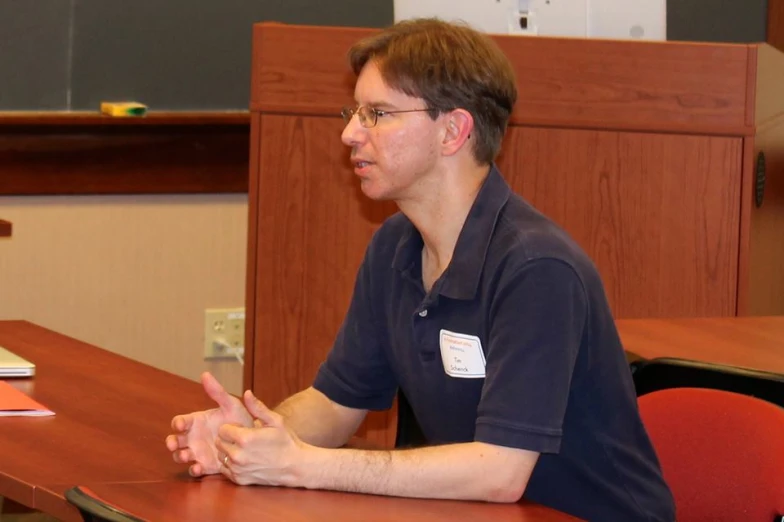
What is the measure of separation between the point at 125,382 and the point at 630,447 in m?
0.91

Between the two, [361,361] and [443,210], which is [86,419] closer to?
[361,361]

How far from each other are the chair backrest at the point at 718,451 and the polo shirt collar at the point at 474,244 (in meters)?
0.42

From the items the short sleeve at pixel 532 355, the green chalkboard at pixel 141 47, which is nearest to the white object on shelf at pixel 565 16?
the green chalkboard at pixel 141 47

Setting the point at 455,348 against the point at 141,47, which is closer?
the point at 455,348

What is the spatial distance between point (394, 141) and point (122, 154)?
205 centimetres

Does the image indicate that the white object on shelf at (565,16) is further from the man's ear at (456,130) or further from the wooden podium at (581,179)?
the man's ear at (456,130)

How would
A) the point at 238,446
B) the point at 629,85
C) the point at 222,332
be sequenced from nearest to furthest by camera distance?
the point at 238,446 < the point at 629,85 < the point at 222,332

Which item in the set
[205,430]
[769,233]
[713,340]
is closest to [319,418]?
[205,430]

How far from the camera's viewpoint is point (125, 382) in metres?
2.26

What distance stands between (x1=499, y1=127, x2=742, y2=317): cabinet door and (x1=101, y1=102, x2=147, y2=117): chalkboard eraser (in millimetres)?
1188

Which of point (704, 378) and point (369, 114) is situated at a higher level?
point (369, 114)

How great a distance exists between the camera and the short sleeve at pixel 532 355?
1.72 metres

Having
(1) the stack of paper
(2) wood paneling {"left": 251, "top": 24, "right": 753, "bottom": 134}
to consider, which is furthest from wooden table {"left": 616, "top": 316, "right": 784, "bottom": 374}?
(1) the stack of paper

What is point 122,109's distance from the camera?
12.4 ft
